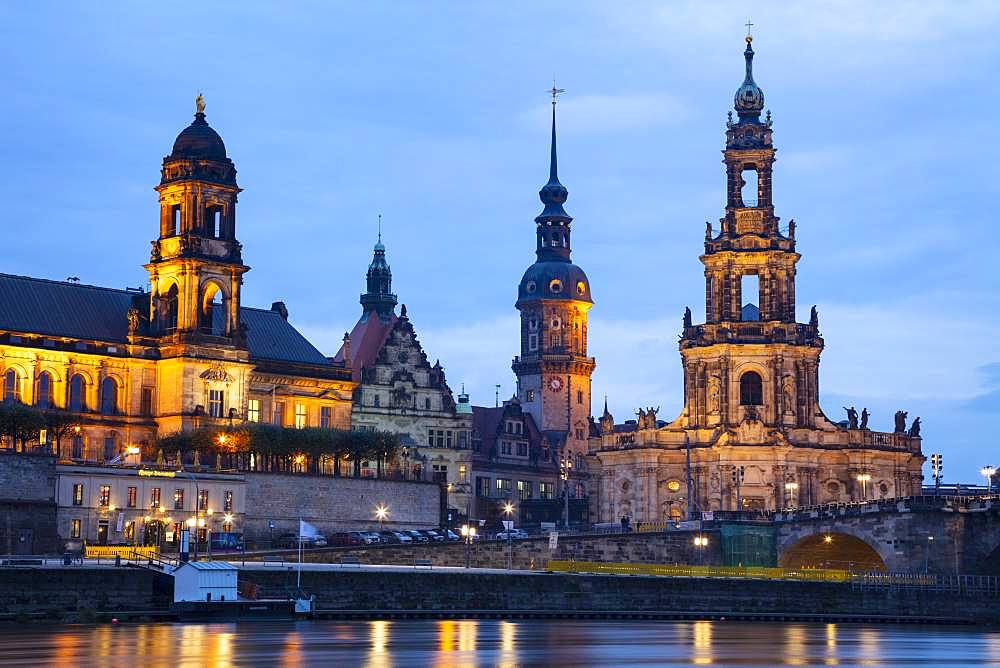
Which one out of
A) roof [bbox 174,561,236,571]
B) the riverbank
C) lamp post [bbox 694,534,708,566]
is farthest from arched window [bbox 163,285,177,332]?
roof [bbox 174,561,236,571]

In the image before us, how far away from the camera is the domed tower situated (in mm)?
144750

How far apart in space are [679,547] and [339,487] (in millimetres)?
24475

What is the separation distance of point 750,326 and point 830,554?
32.2m

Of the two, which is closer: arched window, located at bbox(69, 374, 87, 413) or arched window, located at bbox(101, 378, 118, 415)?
arched window, located at bbox(69, 374, 87, 413)

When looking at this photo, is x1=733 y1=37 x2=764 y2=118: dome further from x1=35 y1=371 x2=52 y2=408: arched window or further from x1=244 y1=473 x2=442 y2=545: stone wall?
x1=35 y1=371 x2=52 y2=408: arched window

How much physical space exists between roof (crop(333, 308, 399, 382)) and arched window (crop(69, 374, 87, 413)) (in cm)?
3259

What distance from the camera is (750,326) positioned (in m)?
175

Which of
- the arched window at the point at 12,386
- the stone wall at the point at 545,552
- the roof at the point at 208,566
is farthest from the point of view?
the arched window at the point at 12,386

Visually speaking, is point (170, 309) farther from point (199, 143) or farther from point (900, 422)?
point (900, 422)

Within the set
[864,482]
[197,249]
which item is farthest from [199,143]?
[864,482]

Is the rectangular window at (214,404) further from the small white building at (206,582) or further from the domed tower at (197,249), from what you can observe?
the small white building at (206,582)

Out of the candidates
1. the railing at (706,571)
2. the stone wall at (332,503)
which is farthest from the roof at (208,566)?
the stone wall at (332,503)

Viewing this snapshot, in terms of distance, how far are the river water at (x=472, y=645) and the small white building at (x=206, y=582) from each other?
8.45ft

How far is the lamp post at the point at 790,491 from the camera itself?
167 metres
